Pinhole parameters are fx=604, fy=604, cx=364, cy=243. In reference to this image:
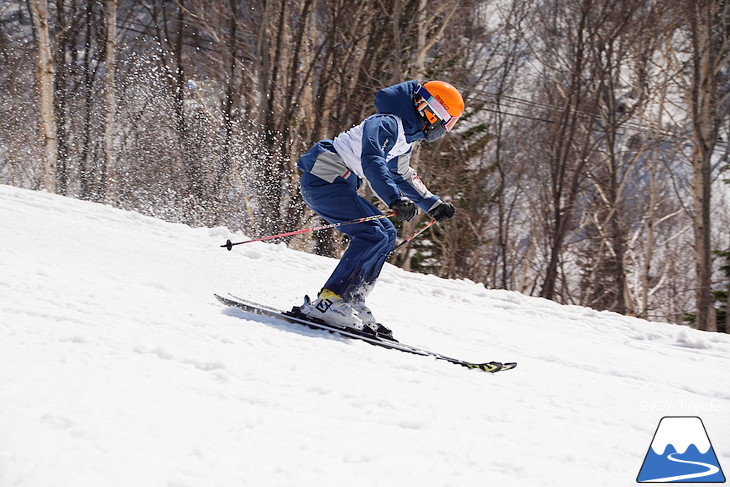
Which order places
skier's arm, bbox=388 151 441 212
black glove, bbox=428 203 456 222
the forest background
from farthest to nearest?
1. the forest background
2. skier's arm, bbox=388 151 441 212
3. black glove, bbox=428 203 456 222

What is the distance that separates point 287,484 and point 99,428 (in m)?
0.63

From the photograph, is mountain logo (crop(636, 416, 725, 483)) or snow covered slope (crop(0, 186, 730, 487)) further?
mountain logo (crop(636, 416, 725, 483))

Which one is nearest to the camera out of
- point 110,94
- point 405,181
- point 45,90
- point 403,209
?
A: point 403,209

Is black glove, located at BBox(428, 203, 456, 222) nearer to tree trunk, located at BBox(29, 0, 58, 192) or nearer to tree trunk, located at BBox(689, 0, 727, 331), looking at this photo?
tree trunk, located at BBox(689, 0, 727, 331)

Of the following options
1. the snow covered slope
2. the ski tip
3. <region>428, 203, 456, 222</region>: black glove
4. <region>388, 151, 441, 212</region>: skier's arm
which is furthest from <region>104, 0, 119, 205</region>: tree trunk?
the ski tip

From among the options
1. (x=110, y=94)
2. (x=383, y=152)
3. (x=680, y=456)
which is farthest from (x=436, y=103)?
(x=110, y=94)

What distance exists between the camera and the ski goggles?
3.93 metres

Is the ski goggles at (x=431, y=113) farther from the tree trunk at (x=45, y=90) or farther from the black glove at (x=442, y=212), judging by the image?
the tree trunk at (x=45, y=90)

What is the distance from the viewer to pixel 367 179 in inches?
151

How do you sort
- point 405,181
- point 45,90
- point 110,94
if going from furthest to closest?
point 110,94 < point 45,90 < point 405,181

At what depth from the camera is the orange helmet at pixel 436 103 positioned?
392 cm

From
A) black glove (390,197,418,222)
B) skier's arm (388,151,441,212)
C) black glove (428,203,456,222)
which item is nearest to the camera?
black glove (390,197,418,222)

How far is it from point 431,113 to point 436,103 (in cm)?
7

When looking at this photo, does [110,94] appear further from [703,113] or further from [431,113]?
[703,113]
